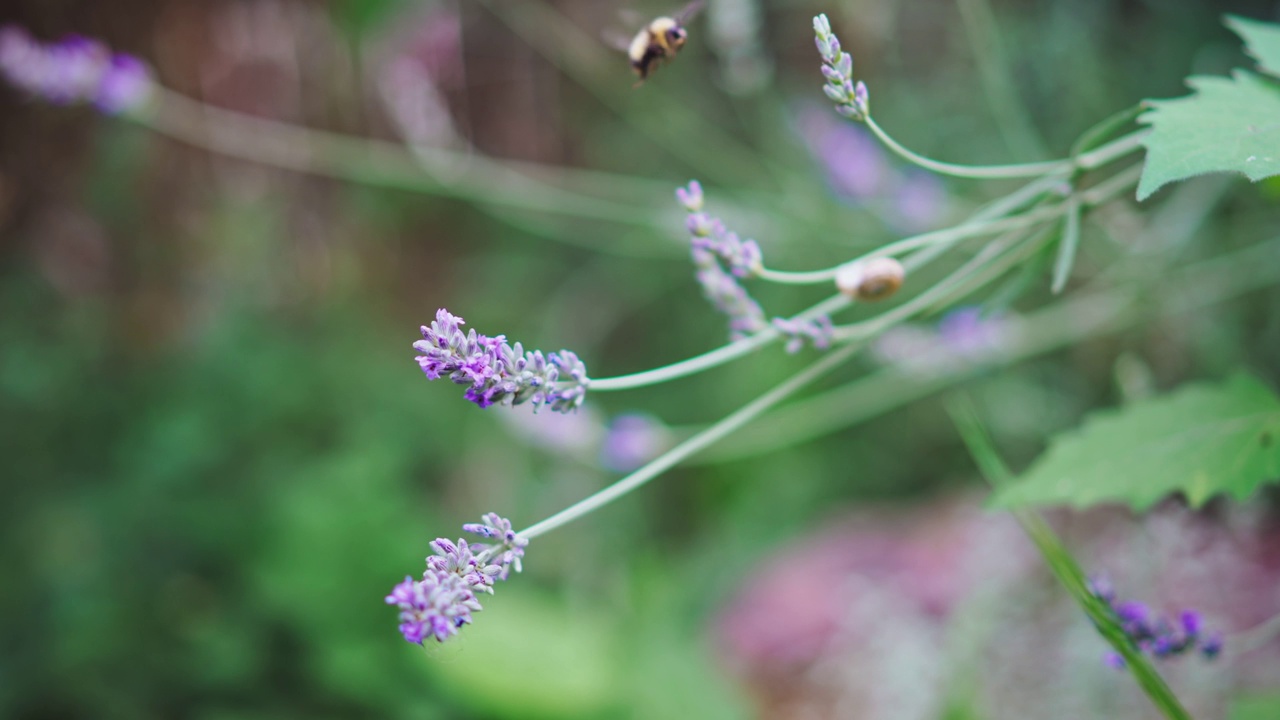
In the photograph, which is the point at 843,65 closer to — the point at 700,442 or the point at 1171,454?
the point at 700,442

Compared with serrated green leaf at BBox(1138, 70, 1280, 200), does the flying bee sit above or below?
above

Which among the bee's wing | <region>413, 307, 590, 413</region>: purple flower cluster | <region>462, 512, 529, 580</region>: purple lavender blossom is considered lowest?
<region>462, 512, 529, 580</region>: purple lavender blossom

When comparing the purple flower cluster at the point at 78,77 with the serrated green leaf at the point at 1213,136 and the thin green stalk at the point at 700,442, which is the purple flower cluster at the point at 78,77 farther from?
the serrated green leaf at the point at 1213,136

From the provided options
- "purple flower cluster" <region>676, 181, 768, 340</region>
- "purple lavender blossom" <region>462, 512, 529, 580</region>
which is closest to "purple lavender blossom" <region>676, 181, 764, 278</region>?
"purple flower cluster" <region>676, 181, 768, 340</region>

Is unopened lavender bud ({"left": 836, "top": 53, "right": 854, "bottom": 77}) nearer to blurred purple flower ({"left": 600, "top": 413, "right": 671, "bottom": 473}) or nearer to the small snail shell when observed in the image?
the small snail shell

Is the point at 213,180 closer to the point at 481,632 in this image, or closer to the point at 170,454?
the point at 170,454

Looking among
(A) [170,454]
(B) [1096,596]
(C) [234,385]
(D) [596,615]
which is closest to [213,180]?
(C) [234,385]

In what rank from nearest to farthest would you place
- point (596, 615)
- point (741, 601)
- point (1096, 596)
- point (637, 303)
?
point (1096, 596) → point (596, 615) → point (741, 601) → point (637, 303)
